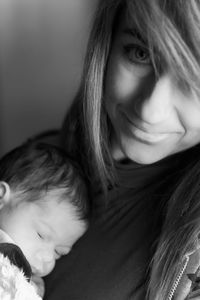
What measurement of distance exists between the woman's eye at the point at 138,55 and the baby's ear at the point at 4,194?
1.32 ft

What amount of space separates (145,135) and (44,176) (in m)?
0.26

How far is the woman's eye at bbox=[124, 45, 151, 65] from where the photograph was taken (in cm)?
104

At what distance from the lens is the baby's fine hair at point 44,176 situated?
1.16 m

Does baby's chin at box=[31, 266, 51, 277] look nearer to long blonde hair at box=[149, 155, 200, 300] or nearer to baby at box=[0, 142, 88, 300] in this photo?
baby at box=[0, 142, 88, 300]

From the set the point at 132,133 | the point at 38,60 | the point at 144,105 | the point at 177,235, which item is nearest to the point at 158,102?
the point at 144,105

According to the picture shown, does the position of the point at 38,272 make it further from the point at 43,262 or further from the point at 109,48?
the point at 109,48

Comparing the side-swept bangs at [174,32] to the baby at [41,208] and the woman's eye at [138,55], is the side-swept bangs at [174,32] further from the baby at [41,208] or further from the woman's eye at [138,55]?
the baby at [41,208]

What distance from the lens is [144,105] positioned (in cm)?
99

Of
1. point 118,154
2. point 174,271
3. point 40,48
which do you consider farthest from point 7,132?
point 174,271

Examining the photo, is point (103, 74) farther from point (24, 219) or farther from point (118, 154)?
point (24, 219)

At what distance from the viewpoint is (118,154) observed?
129 centimetres

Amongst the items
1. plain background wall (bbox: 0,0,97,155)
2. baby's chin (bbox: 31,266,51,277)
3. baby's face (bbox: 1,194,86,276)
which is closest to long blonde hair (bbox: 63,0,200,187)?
baby's face (bbox: 1,194,86,276)

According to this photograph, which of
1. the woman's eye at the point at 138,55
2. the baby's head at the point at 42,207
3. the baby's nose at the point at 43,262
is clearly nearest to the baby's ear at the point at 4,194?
the baby's head at the point at 42,207

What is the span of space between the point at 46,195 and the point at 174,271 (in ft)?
1.11
